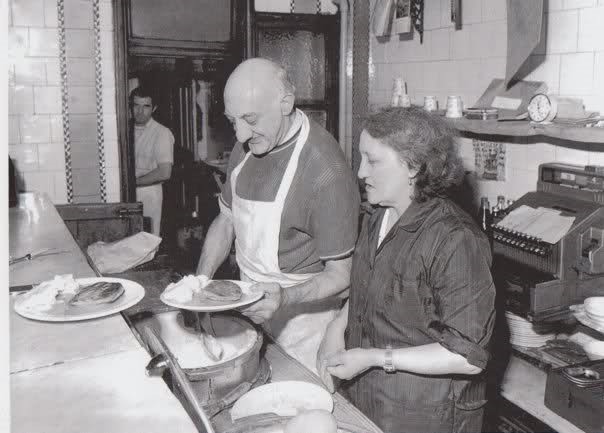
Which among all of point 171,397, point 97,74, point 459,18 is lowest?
point 171,397

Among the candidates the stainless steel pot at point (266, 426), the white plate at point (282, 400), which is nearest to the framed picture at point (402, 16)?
the white plate at point (282, 400)

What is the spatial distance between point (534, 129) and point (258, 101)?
1.59 meters

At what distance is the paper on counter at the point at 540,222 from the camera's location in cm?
309

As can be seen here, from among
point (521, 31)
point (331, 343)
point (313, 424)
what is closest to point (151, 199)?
point (521, 31)

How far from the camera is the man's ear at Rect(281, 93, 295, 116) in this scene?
8.68 ft

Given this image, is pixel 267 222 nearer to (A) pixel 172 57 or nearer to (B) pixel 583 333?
(B) pixel 583 333

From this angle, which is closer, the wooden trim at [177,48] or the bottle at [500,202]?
the bottle at [500,202]

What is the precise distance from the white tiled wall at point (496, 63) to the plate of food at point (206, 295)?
94.4 inches

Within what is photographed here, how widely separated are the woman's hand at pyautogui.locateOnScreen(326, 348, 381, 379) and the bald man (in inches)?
16.0

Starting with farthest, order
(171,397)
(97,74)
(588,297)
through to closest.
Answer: (97,74) → (588,297) → (171,397)

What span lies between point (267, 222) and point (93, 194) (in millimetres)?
3105

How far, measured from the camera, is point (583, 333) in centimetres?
355

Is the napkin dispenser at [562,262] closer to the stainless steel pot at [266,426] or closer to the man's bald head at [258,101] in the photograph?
the man's bald head at [258,101]

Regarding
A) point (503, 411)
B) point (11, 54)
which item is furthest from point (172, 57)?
point (503, 411)
